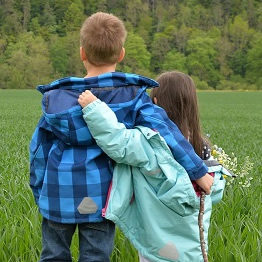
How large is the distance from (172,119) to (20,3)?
402 ft

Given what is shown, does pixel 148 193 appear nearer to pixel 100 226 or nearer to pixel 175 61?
pixel 100 226

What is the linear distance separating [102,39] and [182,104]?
1.67 feet

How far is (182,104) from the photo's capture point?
2512mm

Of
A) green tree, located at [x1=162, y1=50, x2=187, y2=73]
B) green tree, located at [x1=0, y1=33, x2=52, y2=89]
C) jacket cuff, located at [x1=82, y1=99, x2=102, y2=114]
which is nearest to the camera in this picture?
jacket cuff, located at [x1=82, y1=99, x2=102, y2=114]

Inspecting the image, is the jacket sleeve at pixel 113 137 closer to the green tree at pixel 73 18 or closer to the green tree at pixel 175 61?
the green tree at pixel 175 61

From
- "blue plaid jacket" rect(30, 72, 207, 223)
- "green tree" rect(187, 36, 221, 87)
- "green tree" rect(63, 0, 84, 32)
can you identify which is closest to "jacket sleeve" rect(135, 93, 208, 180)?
"blue plaid jacket" rect(30, 72, 207, 223)

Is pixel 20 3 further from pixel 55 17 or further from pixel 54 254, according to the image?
pixel 54 254

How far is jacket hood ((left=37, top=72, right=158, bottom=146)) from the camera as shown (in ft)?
7.29

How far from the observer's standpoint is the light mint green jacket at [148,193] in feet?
7.14

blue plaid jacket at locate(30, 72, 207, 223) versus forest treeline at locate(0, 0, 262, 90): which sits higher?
blue plaid jacket at locate(30, 72, 207, 223)

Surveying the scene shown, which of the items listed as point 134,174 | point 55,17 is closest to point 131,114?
point 134,174

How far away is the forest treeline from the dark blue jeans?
73.8m

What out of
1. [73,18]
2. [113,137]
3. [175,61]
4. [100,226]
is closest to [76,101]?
[113,137]

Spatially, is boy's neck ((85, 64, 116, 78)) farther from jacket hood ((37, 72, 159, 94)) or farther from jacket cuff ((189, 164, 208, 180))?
jacket cuff ((189, 164, 208, 180))
